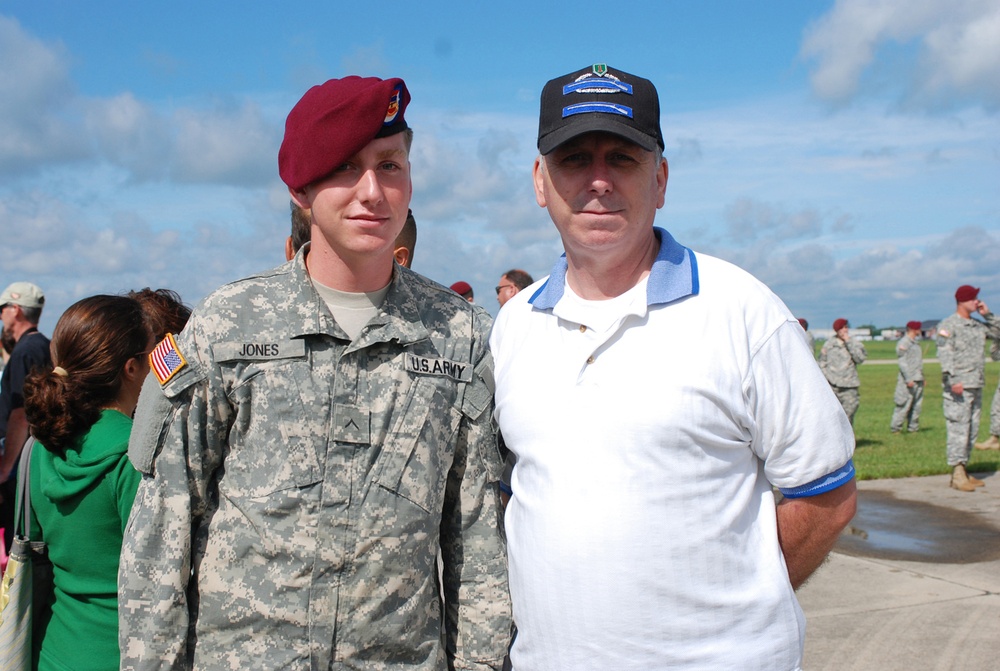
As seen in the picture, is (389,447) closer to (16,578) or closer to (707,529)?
(707,529)

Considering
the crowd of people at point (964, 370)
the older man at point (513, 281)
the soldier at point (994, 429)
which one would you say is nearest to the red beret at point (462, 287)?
the older man at point (513, 281)

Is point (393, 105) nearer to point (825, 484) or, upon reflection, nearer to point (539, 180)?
point (539, 180)

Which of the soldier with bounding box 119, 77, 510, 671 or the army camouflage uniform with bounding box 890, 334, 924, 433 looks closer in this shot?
the soldier with bounding box 119, 77, 510, 671

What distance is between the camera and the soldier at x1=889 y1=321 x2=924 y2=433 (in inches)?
669

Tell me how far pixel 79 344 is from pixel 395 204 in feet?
4.34

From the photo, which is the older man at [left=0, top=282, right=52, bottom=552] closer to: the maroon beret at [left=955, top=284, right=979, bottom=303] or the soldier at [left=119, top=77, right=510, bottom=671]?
the soldier at [left=119, top=77, right=510, bottom=671]

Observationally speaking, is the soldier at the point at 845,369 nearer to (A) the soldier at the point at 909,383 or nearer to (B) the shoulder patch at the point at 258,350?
(A) the soldier at the point at 909,383

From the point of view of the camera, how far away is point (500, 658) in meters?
2.55

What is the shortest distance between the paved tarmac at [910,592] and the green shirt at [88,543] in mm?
3837

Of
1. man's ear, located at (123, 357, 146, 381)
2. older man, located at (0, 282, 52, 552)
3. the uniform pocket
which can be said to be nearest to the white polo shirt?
the uniform pocket

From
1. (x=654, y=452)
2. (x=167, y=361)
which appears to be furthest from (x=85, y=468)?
(x=654, y=452)

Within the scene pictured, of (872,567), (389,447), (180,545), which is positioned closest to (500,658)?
(389,447)

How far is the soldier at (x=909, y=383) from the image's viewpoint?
55.7ft

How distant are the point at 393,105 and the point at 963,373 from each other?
10407 millimetres
